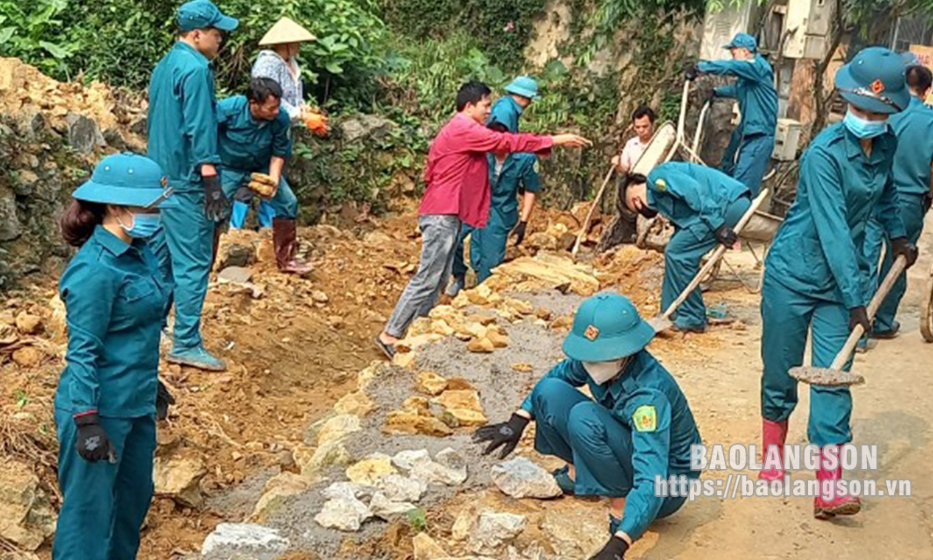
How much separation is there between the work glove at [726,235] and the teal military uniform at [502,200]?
220cm

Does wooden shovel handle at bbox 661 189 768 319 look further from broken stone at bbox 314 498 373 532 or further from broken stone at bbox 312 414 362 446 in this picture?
broken stone at bbox 314 498 373 532

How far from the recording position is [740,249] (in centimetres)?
1002

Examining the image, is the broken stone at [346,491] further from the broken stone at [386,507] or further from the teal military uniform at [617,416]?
the teal military uniform at [617,416]

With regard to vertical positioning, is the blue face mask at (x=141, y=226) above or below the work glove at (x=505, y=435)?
above

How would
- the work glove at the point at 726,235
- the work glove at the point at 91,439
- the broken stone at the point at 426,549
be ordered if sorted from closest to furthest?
the work glove at the point at 91,439 < the broken stone at the point at 426,549 < the work glove at the point at 726,235

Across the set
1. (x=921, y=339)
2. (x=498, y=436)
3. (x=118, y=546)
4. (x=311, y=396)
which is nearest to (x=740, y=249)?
(x=921, y=339)

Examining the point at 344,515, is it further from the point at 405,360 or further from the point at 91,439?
the point at 405,360

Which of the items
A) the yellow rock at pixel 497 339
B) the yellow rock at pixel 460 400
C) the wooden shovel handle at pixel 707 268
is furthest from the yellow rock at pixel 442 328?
the wooden shovel handle at pixel 707 268

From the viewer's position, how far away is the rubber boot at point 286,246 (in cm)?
912

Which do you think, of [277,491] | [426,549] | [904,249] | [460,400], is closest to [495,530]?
[426,549]

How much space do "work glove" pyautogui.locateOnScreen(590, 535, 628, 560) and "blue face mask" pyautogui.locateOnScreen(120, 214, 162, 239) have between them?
1.98 m

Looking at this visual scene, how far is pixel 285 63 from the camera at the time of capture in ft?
31.0

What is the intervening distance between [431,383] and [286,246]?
10.5ft

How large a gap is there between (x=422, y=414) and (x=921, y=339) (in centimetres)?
355
